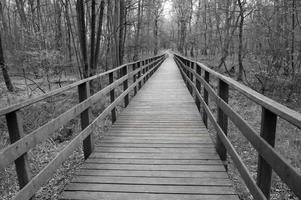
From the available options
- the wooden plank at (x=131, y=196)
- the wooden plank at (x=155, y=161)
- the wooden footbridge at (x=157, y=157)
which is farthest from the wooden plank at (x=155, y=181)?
the wooden plank at (x=155, y=161)

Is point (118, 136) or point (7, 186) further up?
point (118, 136)

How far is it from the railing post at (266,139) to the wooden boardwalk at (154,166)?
2.50ft

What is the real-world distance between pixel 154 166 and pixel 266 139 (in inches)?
77.5

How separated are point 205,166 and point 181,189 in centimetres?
77

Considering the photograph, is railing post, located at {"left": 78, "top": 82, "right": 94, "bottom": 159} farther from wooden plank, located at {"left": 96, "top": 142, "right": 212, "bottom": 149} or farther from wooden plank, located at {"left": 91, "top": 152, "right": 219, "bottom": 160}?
wooden plank, located at {"left": 96, "top": 142, "right": 212, "bottom": 149}

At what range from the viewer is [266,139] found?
236 centimetres

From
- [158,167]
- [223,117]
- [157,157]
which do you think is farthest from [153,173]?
[223,117]

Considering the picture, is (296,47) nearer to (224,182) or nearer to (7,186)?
(224,182)

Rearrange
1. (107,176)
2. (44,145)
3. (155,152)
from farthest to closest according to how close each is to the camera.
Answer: (44,145) < (155,152) < (107,176)

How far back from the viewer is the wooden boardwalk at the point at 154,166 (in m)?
3.26

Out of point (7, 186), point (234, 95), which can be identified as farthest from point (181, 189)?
point (234, 95)

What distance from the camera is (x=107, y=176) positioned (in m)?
3.68

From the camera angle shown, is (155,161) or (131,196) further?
(155,161)

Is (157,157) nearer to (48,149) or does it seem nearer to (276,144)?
(48,149)
